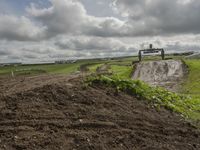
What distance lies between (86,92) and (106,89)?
4.17 ft

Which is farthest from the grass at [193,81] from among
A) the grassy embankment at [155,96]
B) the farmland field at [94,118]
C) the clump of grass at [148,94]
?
the farmland field at [94,118]

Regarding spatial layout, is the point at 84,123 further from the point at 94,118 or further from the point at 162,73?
the point at 162,73

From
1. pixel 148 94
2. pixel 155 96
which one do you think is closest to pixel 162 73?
pixel 155 96

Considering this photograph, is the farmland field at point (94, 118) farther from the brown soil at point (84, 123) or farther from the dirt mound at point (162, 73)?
the dirt mound at point (162, 73)

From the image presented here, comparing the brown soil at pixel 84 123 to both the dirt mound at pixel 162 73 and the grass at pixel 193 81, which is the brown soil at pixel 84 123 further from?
the dirt mound at pixel 162 73

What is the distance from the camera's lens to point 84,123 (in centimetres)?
877

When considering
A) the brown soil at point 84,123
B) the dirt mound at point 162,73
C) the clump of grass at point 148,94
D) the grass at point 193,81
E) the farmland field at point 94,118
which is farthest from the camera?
the dirt mound at point 162,73

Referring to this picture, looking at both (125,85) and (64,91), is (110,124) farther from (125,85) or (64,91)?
(125,85)

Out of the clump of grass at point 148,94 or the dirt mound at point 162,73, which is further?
the dirt mound at point 162,73

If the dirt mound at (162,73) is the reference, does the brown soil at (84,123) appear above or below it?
above

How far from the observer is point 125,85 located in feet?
41.4

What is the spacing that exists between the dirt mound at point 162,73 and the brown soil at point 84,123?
55.4 ft

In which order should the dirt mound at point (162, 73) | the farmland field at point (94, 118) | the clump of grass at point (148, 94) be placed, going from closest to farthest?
the farmland field at point (94, 118) → the clump of grass at point (148, 94) → the dirt mound at point (162, 73)

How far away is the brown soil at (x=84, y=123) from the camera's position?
771 cm
